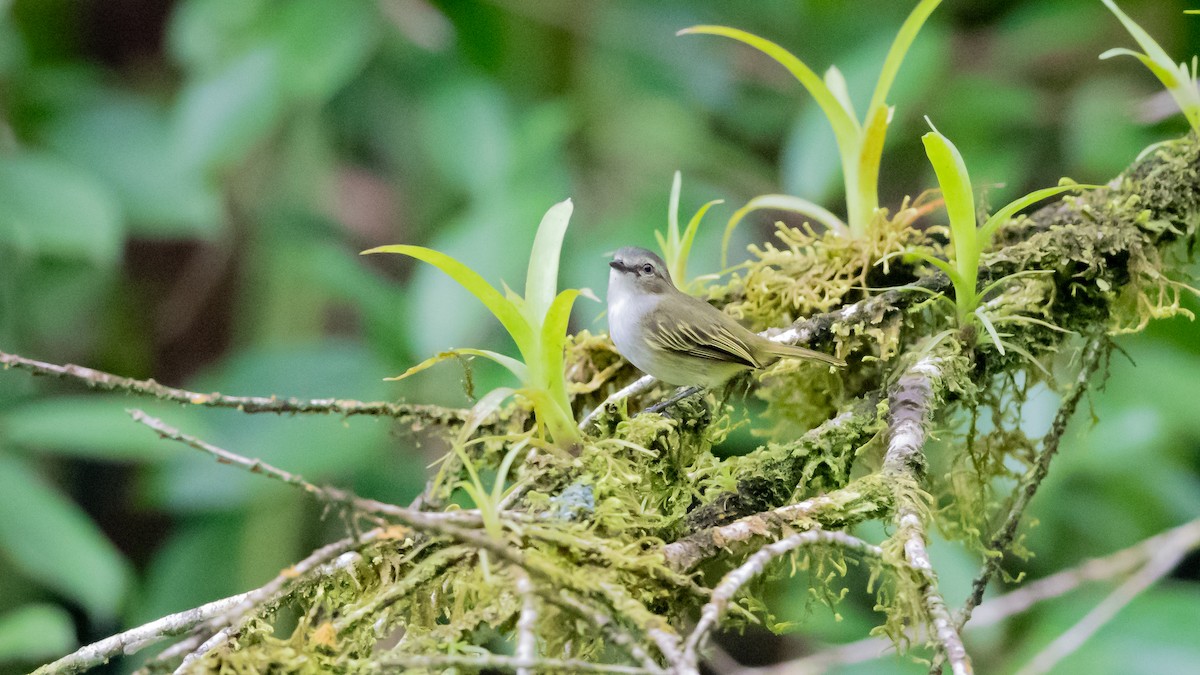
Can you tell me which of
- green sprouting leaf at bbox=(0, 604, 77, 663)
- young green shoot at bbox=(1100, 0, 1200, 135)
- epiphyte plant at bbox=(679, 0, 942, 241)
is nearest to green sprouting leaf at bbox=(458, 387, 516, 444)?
epiphyte plant at bbox=(679, 0, 942, 241)

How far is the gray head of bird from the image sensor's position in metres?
2.24

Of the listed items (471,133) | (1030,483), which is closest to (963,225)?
(1030,483)

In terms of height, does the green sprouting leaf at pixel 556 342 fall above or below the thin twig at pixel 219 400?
below

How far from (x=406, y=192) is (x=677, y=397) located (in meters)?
2.85

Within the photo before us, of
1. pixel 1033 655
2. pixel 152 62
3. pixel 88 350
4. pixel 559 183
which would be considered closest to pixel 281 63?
pixel 559 183

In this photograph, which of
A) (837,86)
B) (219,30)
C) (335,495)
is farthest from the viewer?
(219,30)

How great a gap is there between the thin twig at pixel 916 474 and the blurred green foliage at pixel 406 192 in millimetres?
1247

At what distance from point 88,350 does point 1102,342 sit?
412cm

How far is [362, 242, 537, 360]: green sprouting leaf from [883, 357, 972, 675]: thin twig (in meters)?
0.59

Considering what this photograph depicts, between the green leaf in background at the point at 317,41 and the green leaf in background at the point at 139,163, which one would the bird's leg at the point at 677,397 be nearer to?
the green leaf in background at the point at 317,41

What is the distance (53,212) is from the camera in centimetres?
300

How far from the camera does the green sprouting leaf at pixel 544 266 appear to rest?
5.11 ft

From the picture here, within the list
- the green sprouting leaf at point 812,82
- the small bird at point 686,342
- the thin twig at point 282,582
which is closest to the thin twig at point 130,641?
the thin twig at point 282,582

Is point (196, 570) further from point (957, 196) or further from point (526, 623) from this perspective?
point (957, 196)
